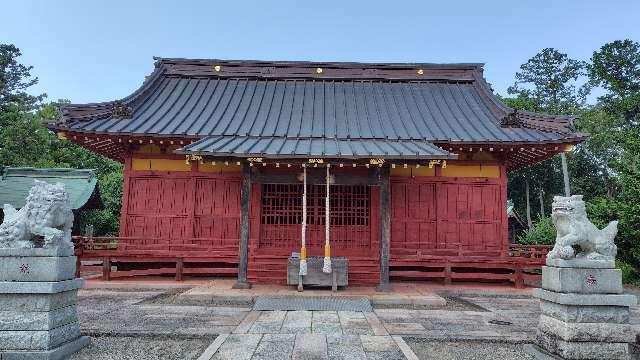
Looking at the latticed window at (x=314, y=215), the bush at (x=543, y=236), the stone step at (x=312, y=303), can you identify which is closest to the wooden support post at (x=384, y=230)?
the stone step at (x=312, y=303)

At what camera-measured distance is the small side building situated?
827 inches

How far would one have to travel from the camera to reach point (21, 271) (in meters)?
5.16

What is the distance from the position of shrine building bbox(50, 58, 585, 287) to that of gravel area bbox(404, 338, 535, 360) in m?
4.44

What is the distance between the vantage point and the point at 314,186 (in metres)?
12.3

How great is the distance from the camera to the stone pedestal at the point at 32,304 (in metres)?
5.01

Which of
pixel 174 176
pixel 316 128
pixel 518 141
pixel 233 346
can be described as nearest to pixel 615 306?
pixel 233 346

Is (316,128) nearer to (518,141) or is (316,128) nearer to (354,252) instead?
(354,252)

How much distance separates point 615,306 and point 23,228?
7.61m

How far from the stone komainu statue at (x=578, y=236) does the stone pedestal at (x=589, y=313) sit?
0.14 meters

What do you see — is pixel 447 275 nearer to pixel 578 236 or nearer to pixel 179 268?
pixel 578 236

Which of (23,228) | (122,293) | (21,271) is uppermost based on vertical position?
(23,228)

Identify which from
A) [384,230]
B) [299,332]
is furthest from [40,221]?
[384,230]

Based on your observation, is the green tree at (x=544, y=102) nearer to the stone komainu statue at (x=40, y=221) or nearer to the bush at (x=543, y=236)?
the bush at (x=543, y=236)

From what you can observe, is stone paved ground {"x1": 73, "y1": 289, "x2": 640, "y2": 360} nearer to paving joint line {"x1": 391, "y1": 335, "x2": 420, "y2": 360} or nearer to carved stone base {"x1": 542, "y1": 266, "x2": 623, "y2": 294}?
paving joint line {"x1": 391, "y1": 335, "x2": 420, "y2": 360}
